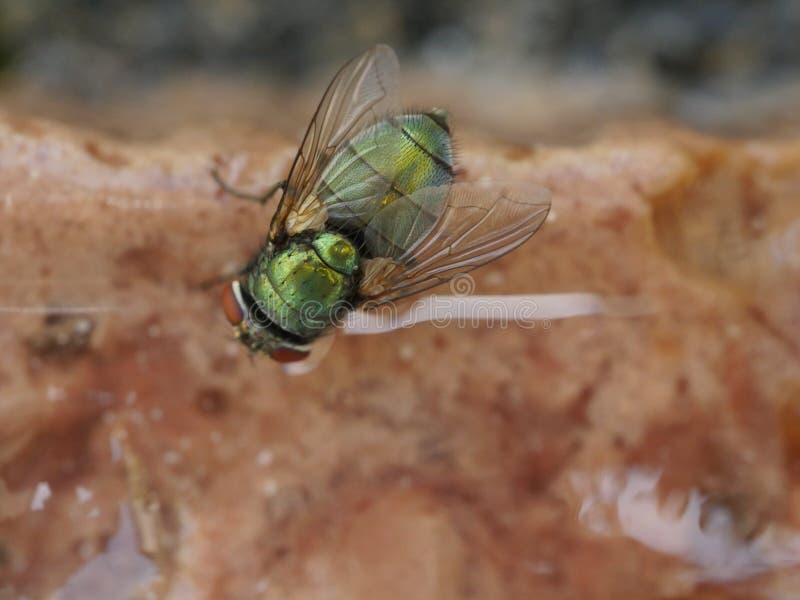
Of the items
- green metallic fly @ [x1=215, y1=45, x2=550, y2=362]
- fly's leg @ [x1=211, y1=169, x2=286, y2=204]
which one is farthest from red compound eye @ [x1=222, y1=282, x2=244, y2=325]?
fly's leg @ [x1=211, y1=169, x2=286, y2=204]

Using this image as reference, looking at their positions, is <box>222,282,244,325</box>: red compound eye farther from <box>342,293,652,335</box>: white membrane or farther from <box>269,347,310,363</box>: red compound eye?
<box>342,293,652,335</box>: white membrane

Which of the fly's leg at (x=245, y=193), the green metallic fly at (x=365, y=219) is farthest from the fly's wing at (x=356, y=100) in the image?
the fly's leg at (x=245, y=193)

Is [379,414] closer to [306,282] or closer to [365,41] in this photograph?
[306,282]

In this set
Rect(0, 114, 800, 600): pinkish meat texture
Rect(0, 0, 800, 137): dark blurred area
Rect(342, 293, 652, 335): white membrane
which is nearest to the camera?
Rect(0, 114, 800, 600): pinkish meat texture

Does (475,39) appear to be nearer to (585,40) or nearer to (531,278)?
(585,40)

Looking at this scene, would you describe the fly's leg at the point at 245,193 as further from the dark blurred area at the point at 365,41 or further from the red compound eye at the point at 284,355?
the dark blurred area at the point at 365,41
